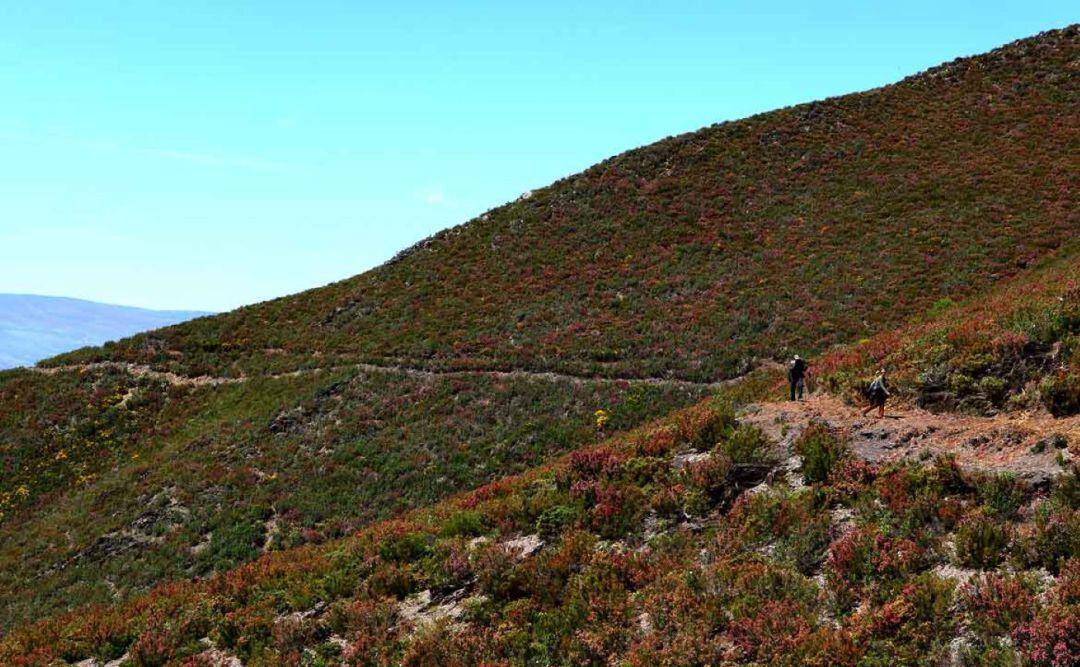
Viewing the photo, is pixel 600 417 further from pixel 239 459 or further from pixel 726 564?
pixel 726 564

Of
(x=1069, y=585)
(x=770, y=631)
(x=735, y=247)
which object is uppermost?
(x=735, y=247)

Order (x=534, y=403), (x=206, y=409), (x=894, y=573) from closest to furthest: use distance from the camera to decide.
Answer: (x=894, y=573) < (x=534, y=403) < (x=206, y=409)

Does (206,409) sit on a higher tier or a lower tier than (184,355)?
lower

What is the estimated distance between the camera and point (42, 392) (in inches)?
1756

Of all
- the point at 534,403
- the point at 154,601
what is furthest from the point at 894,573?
the point at 534,403

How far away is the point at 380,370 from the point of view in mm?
40344

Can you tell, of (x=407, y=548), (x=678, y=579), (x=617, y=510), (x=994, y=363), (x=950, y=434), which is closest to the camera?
(x=678, y=579)

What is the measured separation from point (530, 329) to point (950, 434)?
3120 centimetres

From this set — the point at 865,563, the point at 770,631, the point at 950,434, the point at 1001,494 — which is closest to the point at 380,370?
the point at 950,434

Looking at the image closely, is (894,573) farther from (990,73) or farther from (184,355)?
(990,73)

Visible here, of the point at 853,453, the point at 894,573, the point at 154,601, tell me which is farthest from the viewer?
the point at 154,601

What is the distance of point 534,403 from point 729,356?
Answer: 10.1m

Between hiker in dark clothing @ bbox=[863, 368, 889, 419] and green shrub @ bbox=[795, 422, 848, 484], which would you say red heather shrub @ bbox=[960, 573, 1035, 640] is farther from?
hiker in dark clothing @ bbox=[863, 368, 889, 419]

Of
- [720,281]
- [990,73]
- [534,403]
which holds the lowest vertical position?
[534,403]
